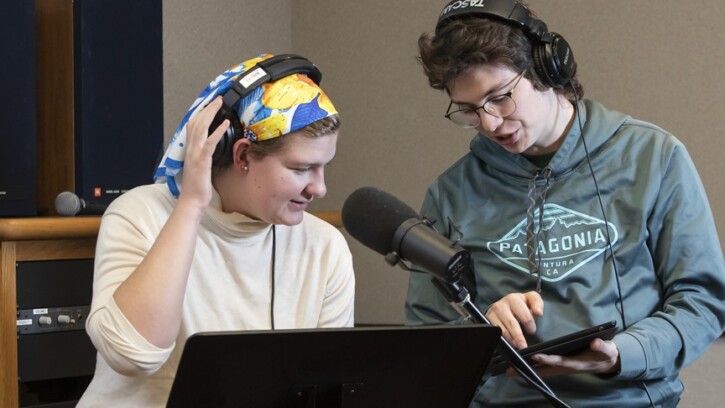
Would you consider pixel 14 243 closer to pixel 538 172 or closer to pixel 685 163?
pixel 538 172

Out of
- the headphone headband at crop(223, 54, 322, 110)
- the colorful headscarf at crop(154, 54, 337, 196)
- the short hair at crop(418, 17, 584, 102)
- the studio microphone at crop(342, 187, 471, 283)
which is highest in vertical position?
the short hair at crop(418, 17, 584, 102)

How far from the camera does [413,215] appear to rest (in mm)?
1123

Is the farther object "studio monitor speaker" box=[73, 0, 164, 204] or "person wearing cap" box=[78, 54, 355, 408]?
"studio monitor speaker" box=[73, 0, 164, 204]

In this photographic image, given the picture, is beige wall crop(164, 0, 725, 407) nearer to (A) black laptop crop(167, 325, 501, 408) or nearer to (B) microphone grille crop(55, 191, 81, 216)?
(B) microphone grille crop(55, 191, 81, 216)

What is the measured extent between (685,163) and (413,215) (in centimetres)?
69

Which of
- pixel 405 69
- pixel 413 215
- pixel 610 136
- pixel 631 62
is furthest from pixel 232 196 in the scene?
pixel 405 69

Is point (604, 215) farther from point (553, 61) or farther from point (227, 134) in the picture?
point (227, 134)

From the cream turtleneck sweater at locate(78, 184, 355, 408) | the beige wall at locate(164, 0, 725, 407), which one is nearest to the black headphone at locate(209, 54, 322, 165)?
the cream turtleneck sweater at locate(78, 184, 355, 408)

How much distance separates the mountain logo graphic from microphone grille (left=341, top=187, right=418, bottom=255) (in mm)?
486

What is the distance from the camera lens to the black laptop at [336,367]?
3.32ft

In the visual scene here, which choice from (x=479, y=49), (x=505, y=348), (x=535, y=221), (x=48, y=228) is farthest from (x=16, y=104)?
(x=505, y=348)

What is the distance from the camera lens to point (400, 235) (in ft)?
3.58

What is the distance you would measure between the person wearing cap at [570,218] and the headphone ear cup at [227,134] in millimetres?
388

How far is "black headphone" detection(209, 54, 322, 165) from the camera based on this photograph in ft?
4.41
